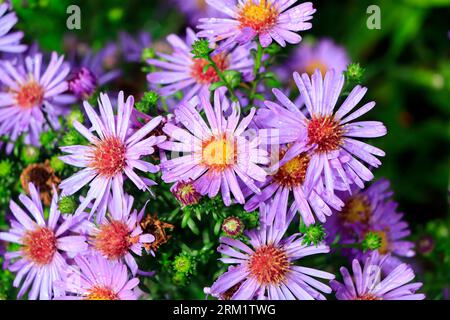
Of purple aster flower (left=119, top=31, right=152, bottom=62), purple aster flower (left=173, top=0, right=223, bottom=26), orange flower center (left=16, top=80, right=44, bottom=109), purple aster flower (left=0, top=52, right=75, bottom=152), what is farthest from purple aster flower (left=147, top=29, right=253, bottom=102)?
purple aster flower (left=173, top=0, right=223, bottom=26)

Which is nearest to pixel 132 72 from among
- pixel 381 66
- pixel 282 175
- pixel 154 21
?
pixel 154 21

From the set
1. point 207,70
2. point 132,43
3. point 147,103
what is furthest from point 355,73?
point 132,43

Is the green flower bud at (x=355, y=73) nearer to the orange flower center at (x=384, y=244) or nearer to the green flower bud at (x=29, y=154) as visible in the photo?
the orange flower center at (x=384, y=244)

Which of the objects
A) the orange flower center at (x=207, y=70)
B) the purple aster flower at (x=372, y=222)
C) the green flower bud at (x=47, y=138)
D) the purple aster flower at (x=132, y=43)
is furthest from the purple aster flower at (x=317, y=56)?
the green flower bud at (x=47, y=138)

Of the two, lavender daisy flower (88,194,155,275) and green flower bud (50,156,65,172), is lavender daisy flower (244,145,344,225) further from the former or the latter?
green flower bud (50,156,65,172)

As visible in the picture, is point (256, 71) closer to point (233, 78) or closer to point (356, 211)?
point (233, 78)
